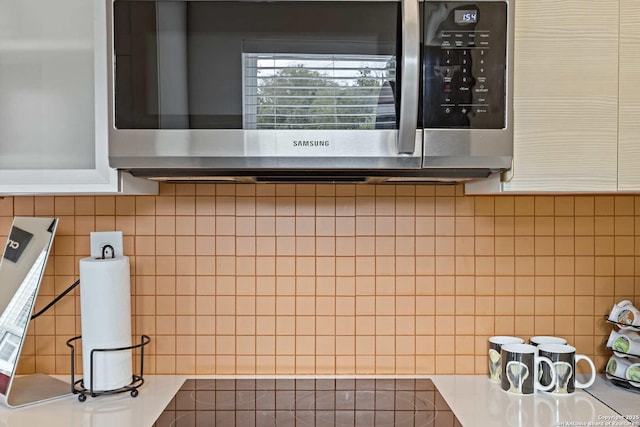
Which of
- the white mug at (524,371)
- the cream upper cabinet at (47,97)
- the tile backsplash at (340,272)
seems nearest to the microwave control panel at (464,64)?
the tile backsplash at (340,272)

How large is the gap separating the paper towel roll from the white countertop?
0.16 feet

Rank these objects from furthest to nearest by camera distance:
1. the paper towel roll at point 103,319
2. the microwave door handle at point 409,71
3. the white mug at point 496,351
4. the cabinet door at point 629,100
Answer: the white mug at point 496,351 < the paper towel roll at point 103,319 < the cabinet door at point 629,100 < the microwave door handle at point 409,71

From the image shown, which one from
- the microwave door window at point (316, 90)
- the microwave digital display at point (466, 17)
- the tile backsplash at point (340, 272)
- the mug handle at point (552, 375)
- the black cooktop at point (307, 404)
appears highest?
the microwave digital display at point (466, 17)

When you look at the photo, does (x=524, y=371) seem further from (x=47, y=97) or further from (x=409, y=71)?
(x=47, y=97)

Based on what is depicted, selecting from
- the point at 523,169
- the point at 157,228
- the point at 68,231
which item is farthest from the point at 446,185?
the point at 68,231

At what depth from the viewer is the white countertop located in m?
1.28

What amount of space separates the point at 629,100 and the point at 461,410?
74 centimetres

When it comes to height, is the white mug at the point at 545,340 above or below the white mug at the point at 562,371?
above

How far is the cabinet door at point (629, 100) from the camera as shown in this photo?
1.28 m

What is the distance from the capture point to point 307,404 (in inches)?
55.3

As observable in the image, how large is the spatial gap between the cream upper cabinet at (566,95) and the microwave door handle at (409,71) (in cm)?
23

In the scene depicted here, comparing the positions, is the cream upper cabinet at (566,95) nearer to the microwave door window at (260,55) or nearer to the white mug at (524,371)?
the microwave door window at (260,55)

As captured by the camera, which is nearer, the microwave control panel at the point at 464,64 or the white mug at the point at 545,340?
the microwave control panel at the point at 464,64

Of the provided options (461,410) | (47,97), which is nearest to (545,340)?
(461,410)
